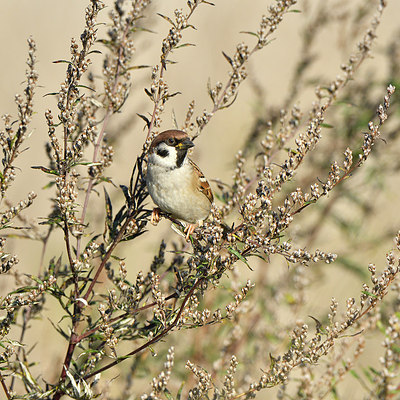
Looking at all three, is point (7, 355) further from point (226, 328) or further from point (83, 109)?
point (226, 328)

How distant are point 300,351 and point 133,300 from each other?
2.23ft

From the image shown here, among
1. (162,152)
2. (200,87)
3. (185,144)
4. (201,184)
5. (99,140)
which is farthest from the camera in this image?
(200,87)

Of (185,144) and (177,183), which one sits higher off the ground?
(177,183)

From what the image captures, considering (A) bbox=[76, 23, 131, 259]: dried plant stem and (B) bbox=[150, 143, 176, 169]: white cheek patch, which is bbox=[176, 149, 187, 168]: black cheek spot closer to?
(B) bbox=[150, 143, 176, 169]: white cheek patch

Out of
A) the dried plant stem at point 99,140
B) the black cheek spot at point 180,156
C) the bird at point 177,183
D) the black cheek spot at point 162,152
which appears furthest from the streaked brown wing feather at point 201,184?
Result: the dried plant stem at point 99,140

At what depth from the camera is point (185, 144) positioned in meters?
2.82

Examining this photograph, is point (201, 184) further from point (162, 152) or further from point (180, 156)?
point (162, 152)

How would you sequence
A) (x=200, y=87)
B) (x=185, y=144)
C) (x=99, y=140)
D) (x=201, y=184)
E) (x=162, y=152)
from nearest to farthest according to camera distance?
(x=99, y=140)
(x=185, y=144)
(x=162, y=152)
(x=201, y=184)
(x=200, y=87)

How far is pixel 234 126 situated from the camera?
10.6 m

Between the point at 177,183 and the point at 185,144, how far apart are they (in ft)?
1.37

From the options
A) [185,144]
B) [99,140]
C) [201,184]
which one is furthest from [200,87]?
[99,140]

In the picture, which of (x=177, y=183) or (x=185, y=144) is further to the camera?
(x=177, y=183)

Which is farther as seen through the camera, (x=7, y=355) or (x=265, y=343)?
(x=265, y=343)

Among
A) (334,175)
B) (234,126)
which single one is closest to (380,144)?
(334,175)
